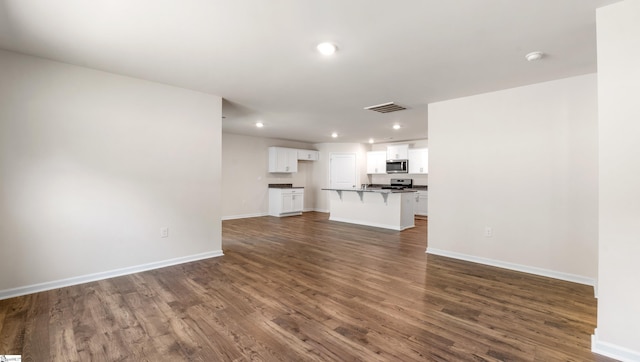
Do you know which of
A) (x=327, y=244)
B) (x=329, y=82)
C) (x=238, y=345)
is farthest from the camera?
(x=327, y=244)

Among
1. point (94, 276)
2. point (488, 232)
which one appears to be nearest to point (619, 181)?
point (488, 232)

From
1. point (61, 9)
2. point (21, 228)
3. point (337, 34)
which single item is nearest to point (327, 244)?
point (337, 34)

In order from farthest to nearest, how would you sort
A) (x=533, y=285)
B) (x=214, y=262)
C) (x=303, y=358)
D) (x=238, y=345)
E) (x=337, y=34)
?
(x=214, y=262) < (x=533, y=285) < (x=337, y=34) < (x=238, y=345) < (x=303, y=358)

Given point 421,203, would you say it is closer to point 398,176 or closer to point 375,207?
point 398,176

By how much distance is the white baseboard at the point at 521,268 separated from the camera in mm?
3229

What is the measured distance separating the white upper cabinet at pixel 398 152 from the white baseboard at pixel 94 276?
21.5 feet

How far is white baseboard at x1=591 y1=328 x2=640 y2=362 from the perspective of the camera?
1.81 m

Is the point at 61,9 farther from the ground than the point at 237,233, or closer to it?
farther from the ground

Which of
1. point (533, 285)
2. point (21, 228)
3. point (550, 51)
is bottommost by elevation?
point (533, 285)

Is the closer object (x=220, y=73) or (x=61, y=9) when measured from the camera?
(x=61, y=9)

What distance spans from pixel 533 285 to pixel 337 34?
3.41m

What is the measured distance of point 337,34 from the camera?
2318 millimetres

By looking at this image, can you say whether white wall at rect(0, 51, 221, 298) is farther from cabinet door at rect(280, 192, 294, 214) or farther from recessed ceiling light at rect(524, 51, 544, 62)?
cabinet door at rect(280, 192, 294, 214)

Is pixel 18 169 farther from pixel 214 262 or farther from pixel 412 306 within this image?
pixel 412 306
